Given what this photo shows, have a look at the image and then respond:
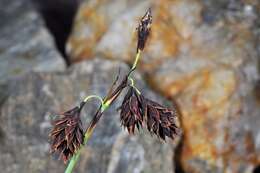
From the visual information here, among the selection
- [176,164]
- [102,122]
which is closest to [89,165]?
[102,122]

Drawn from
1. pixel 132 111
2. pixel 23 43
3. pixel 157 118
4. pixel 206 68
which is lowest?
pixel 206 68

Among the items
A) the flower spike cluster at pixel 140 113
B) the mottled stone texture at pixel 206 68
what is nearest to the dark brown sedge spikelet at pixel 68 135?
the flower spike cluster at pixel 140 113

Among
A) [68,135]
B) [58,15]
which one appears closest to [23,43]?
[58,15]

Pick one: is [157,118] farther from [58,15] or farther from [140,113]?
[58,15]

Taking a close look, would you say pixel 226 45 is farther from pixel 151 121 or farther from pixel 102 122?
pixel 151 121

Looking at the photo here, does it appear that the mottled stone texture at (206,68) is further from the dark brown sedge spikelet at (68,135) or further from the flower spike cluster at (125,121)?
the dark brown sedge spikelet at (68,135)

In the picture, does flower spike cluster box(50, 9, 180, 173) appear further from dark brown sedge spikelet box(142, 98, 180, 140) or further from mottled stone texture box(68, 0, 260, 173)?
mottled stone texture box(68, 0, 260, 173)
